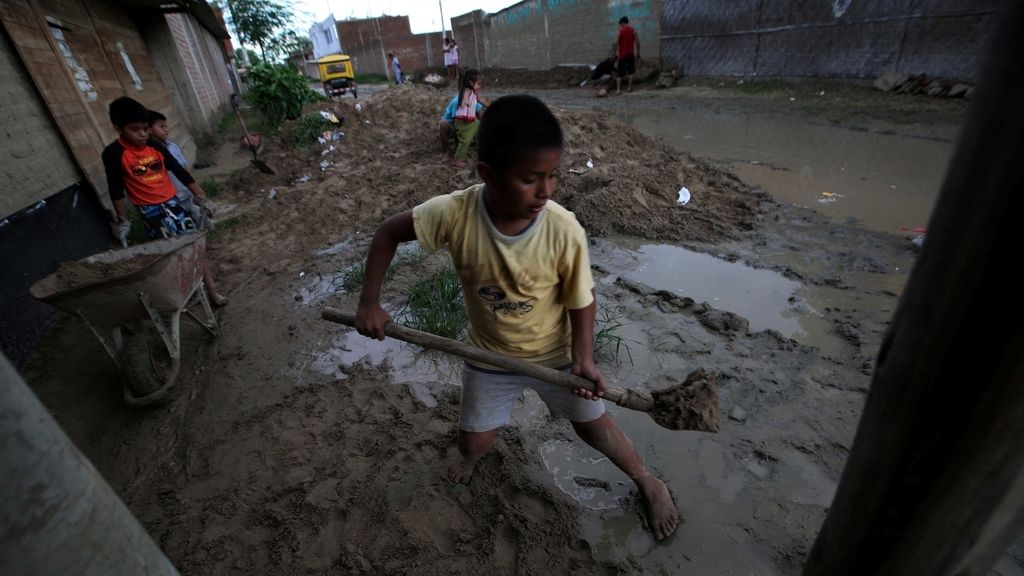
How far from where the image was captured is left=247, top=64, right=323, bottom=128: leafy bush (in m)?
9.82

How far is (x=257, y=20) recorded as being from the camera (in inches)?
968

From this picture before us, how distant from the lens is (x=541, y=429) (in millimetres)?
2557

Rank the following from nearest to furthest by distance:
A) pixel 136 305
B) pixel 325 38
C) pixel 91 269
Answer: pixel 136 305 → pixel 91 269 → pixel 325 38

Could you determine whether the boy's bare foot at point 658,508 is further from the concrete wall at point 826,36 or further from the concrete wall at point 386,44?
the concrete wall at point 386,44

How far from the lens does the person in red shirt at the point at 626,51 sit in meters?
13.4

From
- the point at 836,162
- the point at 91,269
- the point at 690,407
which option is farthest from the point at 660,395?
the point at 836,162

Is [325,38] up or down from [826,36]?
up

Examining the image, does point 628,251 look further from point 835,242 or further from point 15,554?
point 15,554

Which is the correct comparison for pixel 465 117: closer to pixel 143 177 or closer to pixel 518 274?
pixel 143 177

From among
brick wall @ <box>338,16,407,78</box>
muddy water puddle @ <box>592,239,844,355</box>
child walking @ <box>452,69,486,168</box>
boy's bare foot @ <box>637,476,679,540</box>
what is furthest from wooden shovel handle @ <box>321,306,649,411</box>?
brick wall @ <box>338,16,407,78</box>

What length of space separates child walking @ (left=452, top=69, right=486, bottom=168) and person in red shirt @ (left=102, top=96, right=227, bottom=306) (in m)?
3.78

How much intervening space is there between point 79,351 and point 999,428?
4935 millimetres

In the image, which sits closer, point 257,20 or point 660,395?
point 660,395

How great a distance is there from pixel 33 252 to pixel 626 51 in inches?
541
